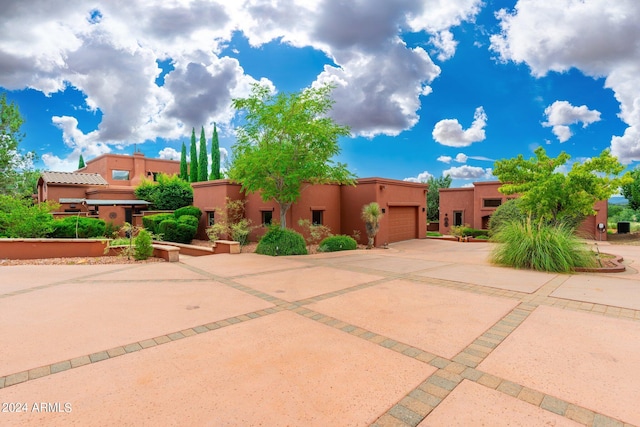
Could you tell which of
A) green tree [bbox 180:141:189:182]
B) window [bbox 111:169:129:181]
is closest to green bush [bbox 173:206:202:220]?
window [bbox 111:169:129:181]

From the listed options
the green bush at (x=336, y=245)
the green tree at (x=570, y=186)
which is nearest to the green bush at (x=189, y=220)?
the green bush at (x=336, y=245)

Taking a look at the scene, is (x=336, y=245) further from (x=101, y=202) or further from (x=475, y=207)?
(x=101, y=202)

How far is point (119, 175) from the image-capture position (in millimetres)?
33375

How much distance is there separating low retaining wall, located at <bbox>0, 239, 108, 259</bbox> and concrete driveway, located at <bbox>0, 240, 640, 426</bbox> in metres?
5.14

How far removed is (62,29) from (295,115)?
7.97 meters

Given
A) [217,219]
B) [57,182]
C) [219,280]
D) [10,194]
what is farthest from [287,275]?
[57,182]

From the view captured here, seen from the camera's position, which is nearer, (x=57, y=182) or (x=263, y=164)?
(x=263, y=164)

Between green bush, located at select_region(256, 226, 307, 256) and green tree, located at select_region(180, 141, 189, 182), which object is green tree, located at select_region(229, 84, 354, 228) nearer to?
green bush, located at select_region(256, 226, 307, 256)

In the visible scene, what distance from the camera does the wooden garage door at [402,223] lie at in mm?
17797

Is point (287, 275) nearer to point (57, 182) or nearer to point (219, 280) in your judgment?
point (219, 280)

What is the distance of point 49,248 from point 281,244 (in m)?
8.14

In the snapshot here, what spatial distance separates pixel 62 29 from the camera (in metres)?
10.2

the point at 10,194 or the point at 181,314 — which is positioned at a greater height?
the point at 10,194

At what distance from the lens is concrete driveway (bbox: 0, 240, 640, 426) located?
102 inches
